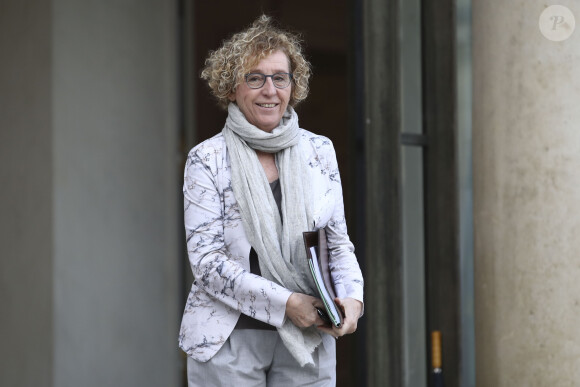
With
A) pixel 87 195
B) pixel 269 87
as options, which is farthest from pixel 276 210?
pixel 87 195

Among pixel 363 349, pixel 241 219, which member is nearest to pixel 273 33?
pixel 241 219

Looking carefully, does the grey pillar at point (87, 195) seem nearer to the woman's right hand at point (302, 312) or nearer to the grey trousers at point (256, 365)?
the grey trousers at point (256, 365)

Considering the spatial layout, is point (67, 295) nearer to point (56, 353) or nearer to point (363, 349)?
point (56, 353)

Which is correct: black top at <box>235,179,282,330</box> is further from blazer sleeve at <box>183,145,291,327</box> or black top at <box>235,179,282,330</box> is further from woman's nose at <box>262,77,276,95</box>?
woman's nose at <box>262,77,276,95</box>

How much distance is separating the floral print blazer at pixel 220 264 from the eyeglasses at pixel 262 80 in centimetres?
17

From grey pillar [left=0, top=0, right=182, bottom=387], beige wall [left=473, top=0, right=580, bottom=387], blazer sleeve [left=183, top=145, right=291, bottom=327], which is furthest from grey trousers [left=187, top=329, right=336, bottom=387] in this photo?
grey pillar [left=0, top=0, right=182, bottom=387]

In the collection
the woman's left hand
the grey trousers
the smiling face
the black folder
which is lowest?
the grey trousers

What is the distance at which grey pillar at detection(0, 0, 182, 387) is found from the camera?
17.2 ft

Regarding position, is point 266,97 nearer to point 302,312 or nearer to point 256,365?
point 302,312

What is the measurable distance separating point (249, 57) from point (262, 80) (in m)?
0.07

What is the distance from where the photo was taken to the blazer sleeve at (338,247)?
7.97 ft

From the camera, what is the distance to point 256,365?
7.82ft

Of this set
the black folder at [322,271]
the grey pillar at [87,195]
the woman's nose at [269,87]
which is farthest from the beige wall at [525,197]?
the grey pillar at [87,195]

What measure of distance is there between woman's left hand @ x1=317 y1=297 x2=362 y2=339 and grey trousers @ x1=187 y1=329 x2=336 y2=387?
149 millimetres
